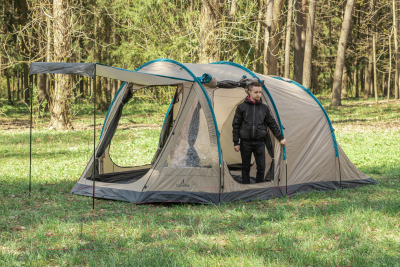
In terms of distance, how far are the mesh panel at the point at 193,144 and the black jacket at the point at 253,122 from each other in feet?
1.56

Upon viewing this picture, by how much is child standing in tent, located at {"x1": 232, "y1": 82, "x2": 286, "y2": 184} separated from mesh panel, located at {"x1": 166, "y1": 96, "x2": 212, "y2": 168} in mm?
470

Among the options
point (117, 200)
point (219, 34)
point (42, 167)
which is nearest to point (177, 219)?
point (117, 200)

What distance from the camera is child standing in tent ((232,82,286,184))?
20.9 feet

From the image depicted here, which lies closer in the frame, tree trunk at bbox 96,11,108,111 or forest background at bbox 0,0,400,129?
forest background at bbox 0,0,400,129

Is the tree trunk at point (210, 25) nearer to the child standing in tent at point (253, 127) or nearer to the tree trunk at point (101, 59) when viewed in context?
the child standing in tent at point (253, 127)

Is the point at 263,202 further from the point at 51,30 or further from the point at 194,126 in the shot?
the point at 51,30

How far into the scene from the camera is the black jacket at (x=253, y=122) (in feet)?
20.9

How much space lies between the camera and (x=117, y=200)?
616cm

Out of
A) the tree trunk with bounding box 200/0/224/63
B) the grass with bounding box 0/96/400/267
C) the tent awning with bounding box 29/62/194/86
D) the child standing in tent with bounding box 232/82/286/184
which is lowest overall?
the grass with bounding box 0/96/400/267

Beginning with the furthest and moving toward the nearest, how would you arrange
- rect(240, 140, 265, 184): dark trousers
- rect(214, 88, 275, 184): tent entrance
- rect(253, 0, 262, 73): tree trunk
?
rect(253, 0, 262, 73): tree trunk → rect(214, 88, 275, 184): tent entrance → rect(240, 140, 265, 184): dark trousers

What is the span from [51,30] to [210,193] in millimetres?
10702

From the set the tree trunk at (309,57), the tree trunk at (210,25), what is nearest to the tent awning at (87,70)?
the tree trunk at (210,25)

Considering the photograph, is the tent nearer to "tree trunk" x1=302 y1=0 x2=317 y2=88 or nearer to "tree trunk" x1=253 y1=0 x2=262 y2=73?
"tree trunk" x1=253 y1=0 x2=262 y2=73

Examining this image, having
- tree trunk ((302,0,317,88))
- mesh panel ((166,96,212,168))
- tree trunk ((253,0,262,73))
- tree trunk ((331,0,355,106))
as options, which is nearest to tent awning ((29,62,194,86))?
mesh panel ((166,96,212,168))
